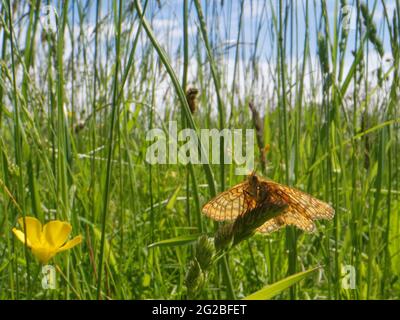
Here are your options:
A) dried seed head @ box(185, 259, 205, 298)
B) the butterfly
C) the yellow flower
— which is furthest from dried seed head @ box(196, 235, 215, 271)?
the yellow flower

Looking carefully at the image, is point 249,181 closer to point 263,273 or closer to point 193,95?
point 193,95

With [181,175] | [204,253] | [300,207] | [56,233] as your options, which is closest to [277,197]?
[300,207]

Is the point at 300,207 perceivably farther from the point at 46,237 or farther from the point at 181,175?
the point at 181,175

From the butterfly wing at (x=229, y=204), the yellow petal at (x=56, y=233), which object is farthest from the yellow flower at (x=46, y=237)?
the butterfly wing at (x=229, y=204)

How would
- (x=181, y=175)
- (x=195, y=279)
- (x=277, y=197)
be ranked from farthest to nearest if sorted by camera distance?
(x=181, y=175) → (x=277, y=197) → (x=195, y=279)

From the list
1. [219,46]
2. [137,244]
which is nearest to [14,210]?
[137,244]

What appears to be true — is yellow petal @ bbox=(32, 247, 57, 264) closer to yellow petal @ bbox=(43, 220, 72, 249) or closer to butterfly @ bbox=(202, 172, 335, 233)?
yellow petal @ bbox=(43, 220, 72, 249)

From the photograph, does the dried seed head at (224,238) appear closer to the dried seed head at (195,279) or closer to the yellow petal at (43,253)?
the dried seed head at (195,279)
